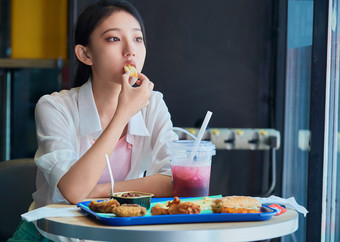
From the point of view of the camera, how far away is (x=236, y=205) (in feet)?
4.01

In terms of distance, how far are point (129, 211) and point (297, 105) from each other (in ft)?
6.38

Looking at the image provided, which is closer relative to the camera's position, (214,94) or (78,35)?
(78,35)

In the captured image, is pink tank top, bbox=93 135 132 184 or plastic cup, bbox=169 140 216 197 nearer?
plastic cup, bbox=169 140 216 197

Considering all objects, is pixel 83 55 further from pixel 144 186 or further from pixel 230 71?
pixel 230 71

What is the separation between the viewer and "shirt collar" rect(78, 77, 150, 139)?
1868 millimetres

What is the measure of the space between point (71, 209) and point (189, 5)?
2271 millimetres

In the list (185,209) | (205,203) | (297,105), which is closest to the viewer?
(185,209)

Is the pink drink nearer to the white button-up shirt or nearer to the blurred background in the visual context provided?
the white button-up shirt

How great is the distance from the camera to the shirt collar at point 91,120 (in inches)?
73.5

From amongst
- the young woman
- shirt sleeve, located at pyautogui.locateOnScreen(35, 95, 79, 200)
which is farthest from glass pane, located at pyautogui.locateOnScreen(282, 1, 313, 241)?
shirt sleeve, located at pyautogui.locateOnScreen(35, 95, 79, 200)

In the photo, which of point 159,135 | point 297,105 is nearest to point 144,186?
point 159,135

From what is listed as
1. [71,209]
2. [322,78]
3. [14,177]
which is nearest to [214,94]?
[322,78]

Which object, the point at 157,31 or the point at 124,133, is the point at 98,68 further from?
the point at 157,31

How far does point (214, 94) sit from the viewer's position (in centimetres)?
338
